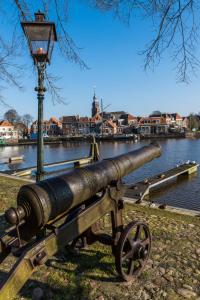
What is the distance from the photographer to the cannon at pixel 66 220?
313cm

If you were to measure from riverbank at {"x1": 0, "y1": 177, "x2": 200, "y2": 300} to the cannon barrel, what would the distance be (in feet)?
3.44

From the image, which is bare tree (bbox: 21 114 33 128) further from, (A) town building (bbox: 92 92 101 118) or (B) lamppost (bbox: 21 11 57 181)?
(B) lamppost (bbox: 21 11 57 181)

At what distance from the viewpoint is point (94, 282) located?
13.4ft

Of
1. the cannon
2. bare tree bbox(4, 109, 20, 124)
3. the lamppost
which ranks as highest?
bare tree bbox(4, 109, 20, 124)

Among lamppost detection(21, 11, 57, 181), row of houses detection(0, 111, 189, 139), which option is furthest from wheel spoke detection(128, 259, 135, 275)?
row of houses detection(0, 111, 189, 139)

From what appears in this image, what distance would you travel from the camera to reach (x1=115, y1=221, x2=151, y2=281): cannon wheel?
3.90m

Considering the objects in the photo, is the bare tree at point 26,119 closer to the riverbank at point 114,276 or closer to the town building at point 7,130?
the town building at point 7,130

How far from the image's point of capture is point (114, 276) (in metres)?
4.25

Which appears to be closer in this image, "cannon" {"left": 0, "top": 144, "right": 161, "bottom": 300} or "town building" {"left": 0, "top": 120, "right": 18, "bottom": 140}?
"cannon" {"left": 0, "top": 144, "right": 161, "bottom": 300}

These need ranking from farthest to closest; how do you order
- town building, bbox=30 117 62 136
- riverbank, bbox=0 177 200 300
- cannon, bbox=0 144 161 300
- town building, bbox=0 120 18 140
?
town building, bbox=30 117 62 136
town building, bbox=0 120 18 140
riverbank, bbox=0 177 200 300
cannon, bbox=0 144 161 300

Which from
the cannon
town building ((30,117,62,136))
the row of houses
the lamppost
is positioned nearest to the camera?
the cannon

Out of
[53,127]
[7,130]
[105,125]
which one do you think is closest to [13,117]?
[7,130]

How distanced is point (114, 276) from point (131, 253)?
412 mm

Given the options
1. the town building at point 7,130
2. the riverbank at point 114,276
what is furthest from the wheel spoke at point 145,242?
the town building at point 7,130
